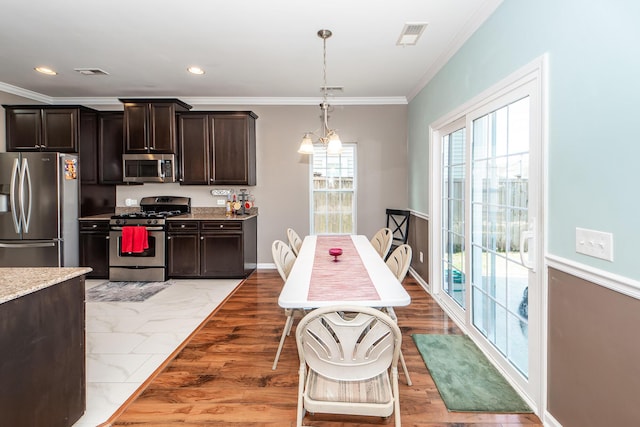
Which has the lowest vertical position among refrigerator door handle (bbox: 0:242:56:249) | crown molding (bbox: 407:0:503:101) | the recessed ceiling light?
refrigerator door handle (bbox: 0:242:56:249)

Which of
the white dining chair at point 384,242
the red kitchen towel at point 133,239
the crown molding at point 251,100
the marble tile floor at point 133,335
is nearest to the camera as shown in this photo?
the marble tile floor at point 133,335

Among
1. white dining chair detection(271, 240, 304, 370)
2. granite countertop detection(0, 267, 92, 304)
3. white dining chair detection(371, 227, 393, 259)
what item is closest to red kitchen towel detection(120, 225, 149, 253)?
white dining chair detection(271, 240, 304, 370)

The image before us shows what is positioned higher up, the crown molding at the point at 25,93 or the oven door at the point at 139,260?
the crown molding at the point at 25,93

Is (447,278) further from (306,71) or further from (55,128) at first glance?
(55,128)

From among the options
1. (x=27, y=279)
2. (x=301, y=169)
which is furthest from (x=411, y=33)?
(x=27, y=279)

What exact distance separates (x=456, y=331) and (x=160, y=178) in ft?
14.0

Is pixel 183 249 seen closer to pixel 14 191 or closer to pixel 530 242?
pixel 14 191

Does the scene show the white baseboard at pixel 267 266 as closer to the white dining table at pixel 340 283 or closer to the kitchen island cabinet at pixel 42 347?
the white dining table at pixel 340 283

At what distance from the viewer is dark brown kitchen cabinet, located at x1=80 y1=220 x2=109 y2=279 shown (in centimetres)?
497

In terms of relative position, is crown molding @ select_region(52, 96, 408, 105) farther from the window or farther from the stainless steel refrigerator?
the stainless steel refrigerator

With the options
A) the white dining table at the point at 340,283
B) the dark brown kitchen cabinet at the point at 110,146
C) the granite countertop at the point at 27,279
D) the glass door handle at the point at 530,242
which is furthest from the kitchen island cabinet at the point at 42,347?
the dark brown kitchen cabinet at the point at 110,146

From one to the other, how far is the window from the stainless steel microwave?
215cm

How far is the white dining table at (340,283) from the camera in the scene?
1.80 meters

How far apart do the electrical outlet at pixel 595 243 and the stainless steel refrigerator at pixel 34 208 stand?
17.5ft
